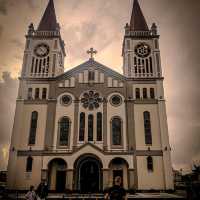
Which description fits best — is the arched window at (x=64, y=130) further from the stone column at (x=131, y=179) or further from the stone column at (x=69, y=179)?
the stone column at (x=131, y=179)

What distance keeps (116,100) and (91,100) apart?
10.5ft

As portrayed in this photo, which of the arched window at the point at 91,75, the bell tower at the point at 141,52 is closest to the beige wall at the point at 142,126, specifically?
the bell tower at the point at 141,52

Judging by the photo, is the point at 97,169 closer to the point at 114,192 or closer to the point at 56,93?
the point at 56,93

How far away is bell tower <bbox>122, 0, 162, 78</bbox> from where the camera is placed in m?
34.1

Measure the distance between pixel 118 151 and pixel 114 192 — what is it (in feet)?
71.9

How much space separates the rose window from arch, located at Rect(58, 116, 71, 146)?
293 cm

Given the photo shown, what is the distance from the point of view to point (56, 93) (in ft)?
108

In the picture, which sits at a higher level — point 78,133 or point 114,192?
point 78,133

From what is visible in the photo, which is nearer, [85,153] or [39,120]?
[85,153]

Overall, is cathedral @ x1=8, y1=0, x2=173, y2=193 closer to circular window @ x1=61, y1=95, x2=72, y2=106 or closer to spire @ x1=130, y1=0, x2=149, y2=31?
circular window @ x1=61, y1=95, x2=72, y2=106

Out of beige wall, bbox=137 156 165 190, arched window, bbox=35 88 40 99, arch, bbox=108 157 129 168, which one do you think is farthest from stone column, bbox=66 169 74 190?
arched window, bbox=35 88 40 99

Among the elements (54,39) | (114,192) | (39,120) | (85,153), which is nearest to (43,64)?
(54,39)

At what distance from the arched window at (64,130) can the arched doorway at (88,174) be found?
321 centimetres

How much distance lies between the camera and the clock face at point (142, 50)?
35.5 meters
